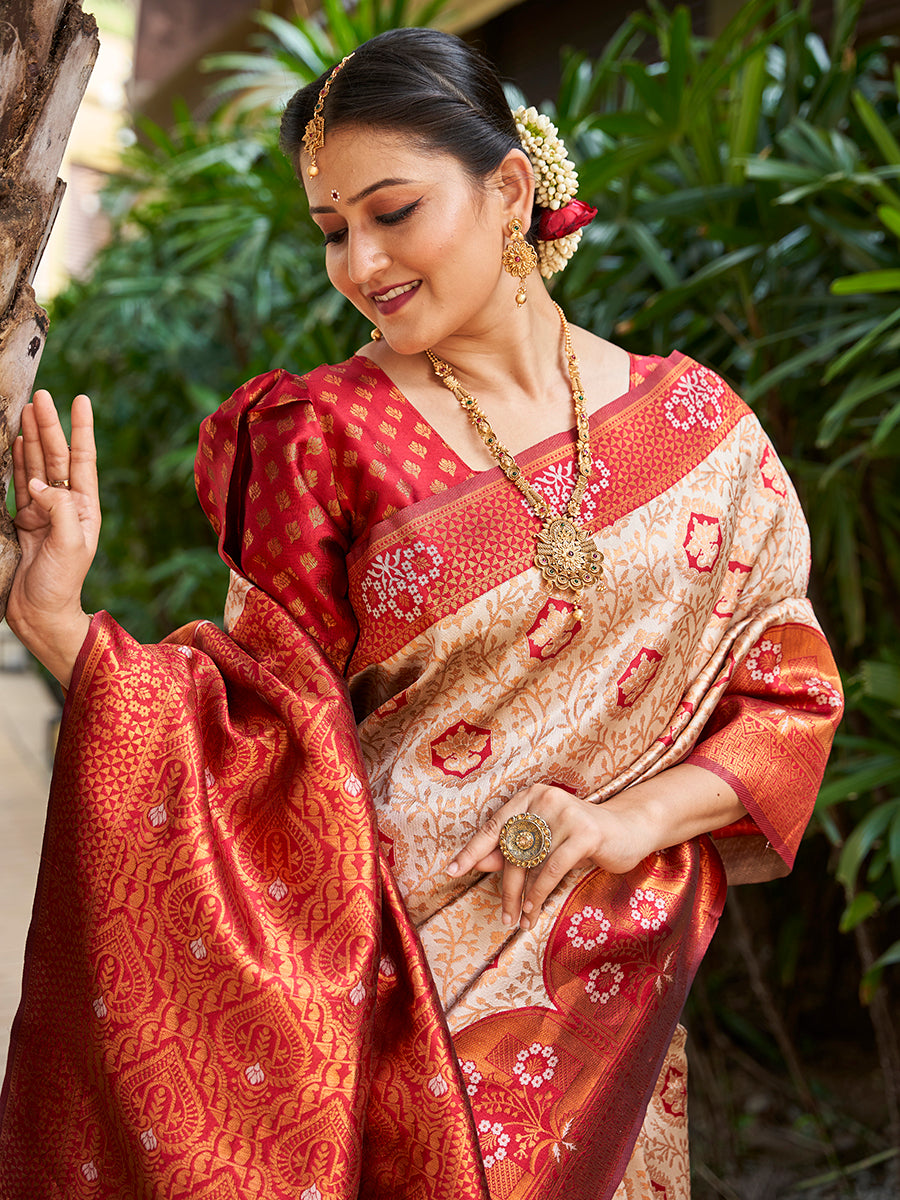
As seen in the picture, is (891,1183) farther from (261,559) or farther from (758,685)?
(261,559)

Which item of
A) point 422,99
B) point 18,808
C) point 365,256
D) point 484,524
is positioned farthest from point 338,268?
point 18,808

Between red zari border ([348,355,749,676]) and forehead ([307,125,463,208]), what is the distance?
292 millimetres

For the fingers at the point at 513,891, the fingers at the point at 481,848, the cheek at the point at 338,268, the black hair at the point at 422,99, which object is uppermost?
the black hair at the point at 422,99

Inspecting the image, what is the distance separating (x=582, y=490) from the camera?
116cm

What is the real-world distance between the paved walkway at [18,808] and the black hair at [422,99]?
1.59m

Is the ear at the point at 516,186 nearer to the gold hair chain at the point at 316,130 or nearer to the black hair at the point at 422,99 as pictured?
the black hair at the point at 422,99

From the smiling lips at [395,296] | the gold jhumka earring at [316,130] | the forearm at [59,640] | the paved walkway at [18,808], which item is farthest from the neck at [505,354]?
the paved walkway at [18,808]

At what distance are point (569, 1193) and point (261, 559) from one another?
67 cm

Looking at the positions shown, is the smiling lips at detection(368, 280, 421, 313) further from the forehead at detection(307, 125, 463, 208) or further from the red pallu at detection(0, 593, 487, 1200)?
the red pallu at detection(0, 593, 487, 1200)

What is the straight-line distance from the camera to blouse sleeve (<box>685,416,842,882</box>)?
1.20 m

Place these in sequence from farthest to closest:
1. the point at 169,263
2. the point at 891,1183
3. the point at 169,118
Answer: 1. the point at 169,118
2. the point at 169,263
3. the point at 891,1183

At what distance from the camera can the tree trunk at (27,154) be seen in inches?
33.2

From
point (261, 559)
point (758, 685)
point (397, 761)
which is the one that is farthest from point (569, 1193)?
point (261, 559)

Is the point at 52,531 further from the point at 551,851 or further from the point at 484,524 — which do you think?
the point at 551,851
